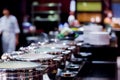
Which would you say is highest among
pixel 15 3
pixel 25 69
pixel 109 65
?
pixel 15 3

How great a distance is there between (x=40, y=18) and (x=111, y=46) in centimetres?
980

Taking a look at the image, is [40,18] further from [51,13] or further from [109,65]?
[109,65]

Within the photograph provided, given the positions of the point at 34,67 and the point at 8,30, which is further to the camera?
the point at 8,30

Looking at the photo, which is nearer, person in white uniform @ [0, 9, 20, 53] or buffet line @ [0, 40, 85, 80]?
buffet line @ [0, 40, 85, 80]

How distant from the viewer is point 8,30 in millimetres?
9414

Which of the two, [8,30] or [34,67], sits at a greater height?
[8,30]

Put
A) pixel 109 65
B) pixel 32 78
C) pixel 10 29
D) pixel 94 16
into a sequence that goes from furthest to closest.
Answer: pixel 94 16 → pixel 10 29 → pixel 109 65 → pixel 32 78

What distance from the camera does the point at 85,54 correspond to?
14.5 ft

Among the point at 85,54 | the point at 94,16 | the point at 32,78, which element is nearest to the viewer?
the point at 32,78

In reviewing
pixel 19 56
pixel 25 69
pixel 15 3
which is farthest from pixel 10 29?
pixel 25 69

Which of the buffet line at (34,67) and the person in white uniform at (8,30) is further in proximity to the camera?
the person in white uniform at (8,30)

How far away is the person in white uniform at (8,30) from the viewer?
9375mm

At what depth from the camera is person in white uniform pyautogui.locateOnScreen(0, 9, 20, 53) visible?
9.38 m

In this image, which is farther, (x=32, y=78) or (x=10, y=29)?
(x=10, y=29)
